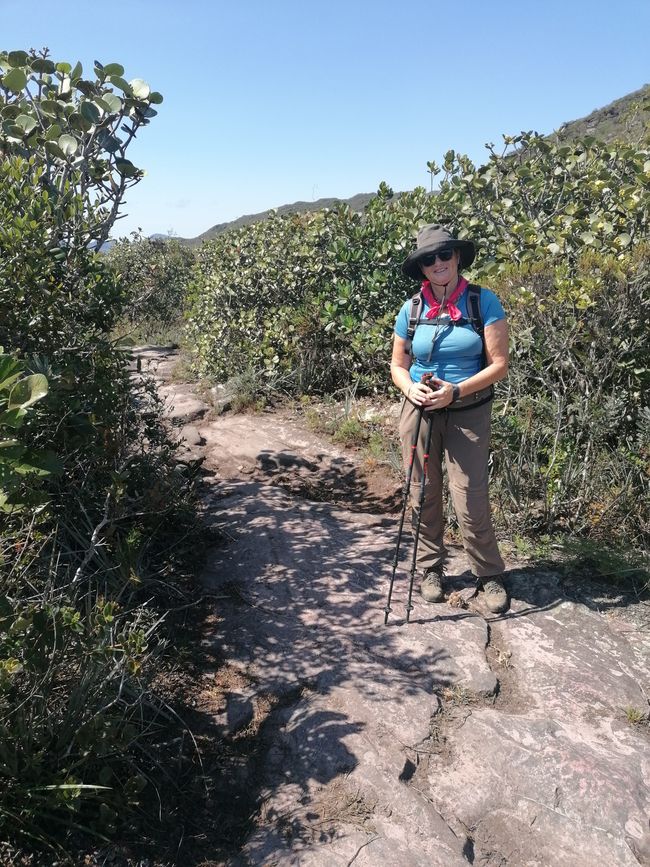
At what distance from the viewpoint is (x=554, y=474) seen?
14.2 feet

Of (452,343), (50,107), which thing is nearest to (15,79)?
(50,107)

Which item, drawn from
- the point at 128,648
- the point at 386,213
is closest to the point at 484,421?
the point at 128,648

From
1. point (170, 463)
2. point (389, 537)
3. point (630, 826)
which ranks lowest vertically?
→ point (630, 826)

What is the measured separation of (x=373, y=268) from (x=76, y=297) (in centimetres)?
435

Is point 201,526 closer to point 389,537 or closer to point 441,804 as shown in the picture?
point 389,537

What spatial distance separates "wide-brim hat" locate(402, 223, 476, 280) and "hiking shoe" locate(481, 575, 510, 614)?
186 centimetres

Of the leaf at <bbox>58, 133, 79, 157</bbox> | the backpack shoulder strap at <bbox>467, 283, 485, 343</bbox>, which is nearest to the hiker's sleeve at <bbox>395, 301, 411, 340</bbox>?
the backpack shoulder strap at <bbox>467, 283, 485, 343</bbox>

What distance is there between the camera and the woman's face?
3281 millimetres

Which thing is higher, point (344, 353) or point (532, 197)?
point (532, 197)

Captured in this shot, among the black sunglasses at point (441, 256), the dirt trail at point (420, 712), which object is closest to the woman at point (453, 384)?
the black sunglasses at point (441, 256)

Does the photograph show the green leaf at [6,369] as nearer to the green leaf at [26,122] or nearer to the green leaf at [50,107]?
the green leaf at [26,122]

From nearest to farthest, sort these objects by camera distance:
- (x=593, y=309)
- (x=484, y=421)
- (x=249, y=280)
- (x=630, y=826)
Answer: (x=630, y=826) → (x=484, y=421) → (x=593, y=309) → (x=249, y=280)

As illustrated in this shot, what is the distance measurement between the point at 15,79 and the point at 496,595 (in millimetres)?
4108

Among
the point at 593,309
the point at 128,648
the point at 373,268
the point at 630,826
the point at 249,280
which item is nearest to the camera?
the point at 630,826
